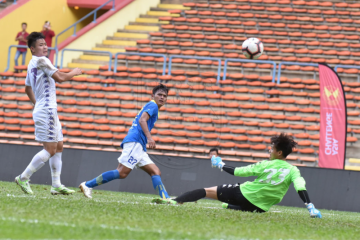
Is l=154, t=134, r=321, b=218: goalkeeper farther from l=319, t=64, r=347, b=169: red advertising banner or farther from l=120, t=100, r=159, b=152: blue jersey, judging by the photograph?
l=319, t=64, r=347, b=169: red advertising banner

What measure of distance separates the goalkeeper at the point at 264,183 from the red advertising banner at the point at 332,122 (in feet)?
18.5

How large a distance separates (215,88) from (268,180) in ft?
30.5

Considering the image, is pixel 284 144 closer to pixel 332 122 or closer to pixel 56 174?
pixel 56 174

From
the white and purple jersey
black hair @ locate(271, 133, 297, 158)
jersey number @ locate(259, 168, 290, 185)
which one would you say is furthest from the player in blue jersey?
black hair @ locate(271, 133, 297, 158)

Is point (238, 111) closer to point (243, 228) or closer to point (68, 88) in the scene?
point (68, 88)

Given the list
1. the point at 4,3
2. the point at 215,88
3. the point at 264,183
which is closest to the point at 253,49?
the point at 215,88

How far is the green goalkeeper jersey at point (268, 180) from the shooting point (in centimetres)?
559

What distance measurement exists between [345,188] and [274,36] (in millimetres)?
9242

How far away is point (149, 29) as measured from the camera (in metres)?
19.9

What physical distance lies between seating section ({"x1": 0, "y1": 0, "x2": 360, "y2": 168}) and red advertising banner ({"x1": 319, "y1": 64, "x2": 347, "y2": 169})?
143cm

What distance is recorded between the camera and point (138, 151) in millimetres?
6176

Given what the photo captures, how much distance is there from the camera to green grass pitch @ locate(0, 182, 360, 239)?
11.7ft

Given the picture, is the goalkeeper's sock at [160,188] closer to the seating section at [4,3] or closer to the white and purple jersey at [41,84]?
the white and purple jersey at [41,84]

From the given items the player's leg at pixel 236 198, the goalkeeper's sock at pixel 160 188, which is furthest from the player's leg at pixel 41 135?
the player's leg at pixel 236 198
